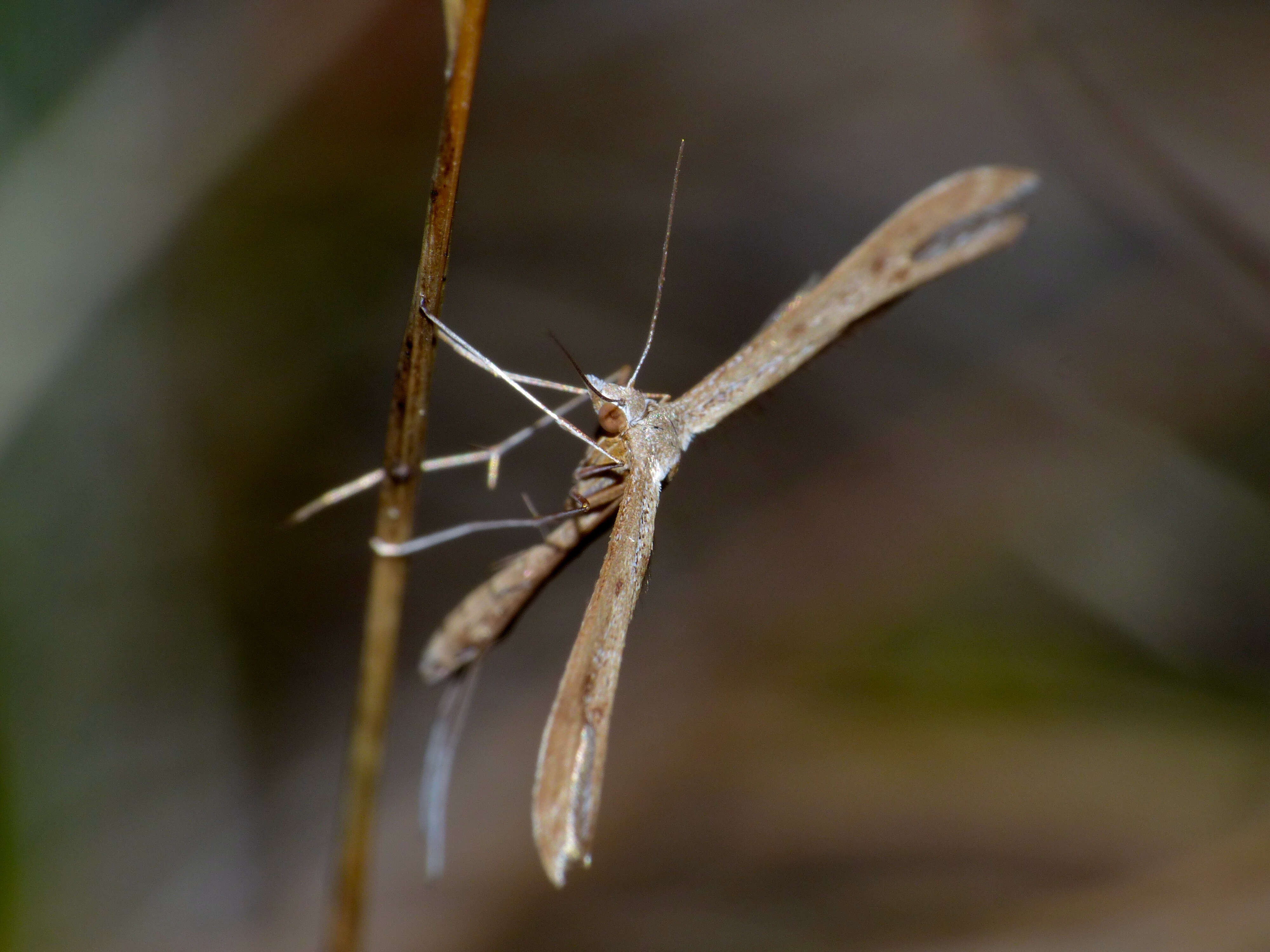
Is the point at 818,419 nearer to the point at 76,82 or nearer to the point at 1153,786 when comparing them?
the point at 1153,786

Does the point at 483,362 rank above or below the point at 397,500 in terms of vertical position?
above

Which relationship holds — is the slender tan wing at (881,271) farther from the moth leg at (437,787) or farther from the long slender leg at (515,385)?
the moth leg at (437,787)

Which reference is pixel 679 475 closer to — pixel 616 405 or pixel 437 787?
pixel 437 787

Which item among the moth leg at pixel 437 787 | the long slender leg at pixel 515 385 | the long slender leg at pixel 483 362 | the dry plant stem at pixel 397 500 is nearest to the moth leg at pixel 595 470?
the long slender leg at pixel 515 385

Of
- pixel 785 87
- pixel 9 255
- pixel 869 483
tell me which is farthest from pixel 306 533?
pixel 785 87

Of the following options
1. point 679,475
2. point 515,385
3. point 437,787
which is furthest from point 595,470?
point 679,475

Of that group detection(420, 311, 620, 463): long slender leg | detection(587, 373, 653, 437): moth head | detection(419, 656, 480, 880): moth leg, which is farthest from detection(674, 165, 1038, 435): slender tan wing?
detection(419, 656, 480, 880): moth leg
